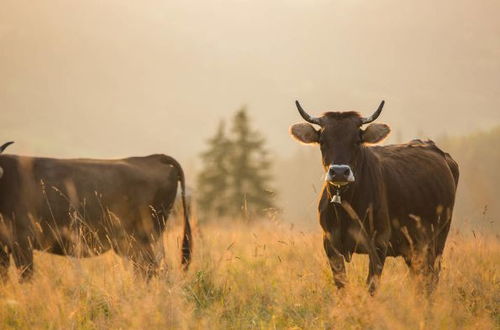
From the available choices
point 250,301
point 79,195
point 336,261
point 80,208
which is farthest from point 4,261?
point 336,261

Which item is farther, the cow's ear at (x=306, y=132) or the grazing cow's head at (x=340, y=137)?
the cow's ear at (x=306, y=132)

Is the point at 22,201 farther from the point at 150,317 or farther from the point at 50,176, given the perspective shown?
the point at 150,317

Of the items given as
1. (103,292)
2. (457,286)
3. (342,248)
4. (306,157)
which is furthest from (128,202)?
(306,157)

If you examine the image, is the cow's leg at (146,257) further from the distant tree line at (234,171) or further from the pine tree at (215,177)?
the pine tree at (215,177)

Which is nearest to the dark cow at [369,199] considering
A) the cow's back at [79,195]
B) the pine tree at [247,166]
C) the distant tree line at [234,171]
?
the cow's back at [79,195]

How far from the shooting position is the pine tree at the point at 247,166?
99.0ft

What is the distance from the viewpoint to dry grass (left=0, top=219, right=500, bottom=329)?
430 centimetres

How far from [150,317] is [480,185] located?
161 inches

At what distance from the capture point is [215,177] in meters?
30.6

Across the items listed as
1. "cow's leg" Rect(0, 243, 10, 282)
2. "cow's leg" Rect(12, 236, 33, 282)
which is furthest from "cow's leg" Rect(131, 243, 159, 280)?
"cow's leg" Rect(0, 243, 10, 282)

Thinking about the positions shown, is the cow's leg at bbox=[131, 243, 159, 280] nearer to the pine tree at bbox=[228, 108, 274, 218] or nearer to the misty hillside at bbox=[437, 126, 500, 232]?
the pine tree at bbox=[228, 108, 274, 218]

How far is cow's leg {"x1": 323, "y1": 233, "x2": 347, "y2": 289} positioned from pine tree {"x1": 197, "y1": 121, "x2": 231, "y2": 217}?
23.7 metres

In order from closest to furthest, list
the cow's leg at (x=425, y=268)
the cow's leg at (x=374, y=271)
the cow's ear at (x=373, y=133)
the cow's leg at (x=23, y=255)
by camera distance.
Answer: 1. the cow's leg at (x=374, y=271)
2. the cow's leg at (x=425, y=268)
3. the cow's ear at (x=373, y=133)
4. the cow's leg at (x=23, y=255)

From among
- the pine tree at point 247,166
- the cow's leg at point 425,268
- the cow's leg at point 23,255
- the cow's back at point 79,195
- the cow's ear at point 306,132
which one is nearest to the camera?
the cow's leg at point 425,268
